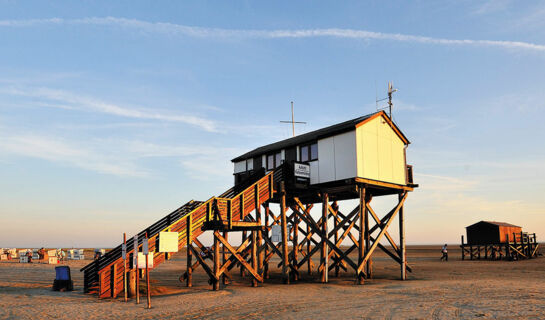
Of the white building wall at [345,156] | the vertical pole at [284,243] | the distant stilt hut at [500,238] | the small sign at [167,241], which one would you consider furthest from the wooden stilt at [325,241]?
the distant stilt hut at [500,238]

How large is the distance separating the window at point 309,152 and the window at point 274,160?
5.69 ft

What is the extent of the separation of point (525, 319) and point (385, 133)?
13746 mm

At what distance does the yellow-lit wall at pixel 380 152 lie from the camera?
22703mm

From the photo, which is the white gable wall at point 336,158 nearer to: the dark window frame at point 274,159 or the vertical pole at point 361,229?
the vertical pole at point 361,229

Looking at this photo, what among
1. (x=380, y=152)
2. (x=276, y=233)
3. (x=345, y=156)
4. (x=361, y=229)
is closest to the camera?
(x=276, y=233)

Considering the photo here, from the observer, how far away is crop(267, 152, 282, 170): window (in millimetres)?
26122

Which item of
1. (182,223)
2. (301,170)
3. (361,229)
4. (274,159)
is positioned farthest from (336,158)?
(182,223)

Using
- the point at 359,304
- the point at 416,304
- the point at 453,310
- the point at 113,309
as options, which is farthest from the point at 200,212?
the point at 453,310

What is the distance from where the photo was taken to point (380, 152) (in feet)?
78.7

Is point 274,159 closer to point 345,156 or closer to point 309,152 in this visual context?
point 309,152

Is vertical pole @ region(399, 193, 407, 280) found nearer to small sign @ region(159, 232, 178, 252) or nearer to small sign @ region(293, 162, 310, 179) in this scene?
small sign @ region(293, 162, 310, 179)

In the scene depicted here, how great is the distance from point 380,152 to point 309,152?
12.7 feet

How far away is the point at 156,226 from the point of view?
73.0ft

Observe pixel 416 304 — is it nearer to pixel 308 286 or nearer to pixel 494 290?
pixel 494 290
